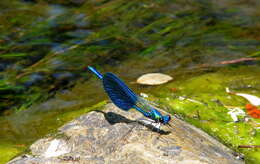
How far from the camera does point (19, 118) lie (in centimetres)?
564

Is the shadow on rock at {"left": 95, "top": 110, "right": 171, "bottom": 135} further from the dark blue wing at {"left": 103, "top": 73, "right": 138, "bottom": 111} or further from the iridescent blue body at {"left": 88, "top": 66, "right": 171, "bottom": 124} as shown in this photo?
the dark blue wing at {"left": 103, "top": 73, "right": 138, "bottom": 111}

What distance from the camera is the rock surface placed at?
314 cm

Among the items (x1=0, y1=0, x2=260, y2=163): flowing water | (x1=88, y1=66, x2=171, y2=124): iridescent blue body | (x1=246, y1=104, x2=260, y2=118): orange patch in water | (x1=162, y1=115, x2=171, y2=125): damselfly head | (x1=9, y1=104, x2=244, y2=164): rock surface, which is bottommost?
(x1=0, y1=0, x2=260, y2=163): flowing water

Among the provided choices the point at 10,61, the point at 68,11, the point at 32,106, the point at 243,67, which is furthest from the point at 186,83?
the point at 68,11

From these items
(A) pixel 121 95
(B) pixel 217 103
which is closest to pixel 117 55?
(B) pixel 217 103

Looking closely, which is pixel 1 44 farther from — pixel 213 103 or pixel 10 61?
pixel 213 103

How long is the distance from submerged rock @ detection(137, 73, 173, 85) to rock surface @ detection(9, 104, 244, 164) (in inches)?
95.1

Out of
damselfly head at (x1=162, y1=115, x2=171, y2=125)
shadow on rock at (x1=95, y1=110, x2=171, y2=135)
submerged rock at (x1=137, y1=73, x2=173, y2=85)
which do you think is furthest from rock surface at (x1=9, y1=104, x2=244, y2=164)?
submerged rock at (x1=137, y1=73, x2=173, y2=85)

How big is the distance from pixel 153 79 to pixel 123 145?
3124mm

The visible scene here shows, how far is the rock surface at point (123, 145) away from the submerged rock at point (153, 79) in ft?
7.93

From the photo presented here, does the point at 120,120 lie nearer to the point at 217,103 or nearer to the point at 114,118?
the point at 114,118

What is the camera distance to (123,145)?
3275 millimetres

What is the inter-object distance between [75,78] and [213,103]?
2866 mm

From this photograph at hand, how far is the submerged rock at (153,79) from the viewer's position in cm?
625
